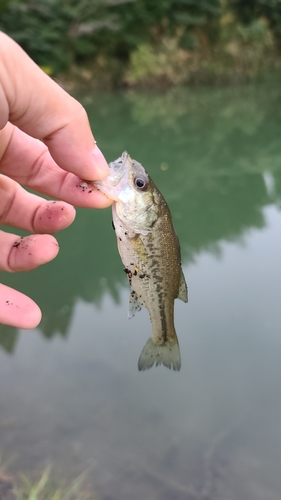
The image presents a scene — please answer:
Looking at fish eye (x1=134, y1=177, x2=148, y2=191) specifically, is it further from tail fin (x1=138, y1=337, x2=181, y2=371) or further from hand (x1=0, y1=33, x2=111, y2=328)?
tail fin (x1=138, y1=337, x2=181, y2=371)

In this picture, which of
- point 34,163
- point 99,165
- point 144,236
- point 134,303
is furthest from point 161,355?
point 34,163

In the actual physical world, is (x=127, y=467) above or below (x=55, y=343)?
below

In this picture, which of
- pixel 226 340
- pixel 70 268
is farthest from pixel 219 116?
pixel 226 340

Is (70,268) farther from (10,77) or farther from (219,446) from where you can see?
(10,77)

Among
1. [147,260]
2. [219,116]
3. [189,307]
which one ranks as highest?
[219,116]

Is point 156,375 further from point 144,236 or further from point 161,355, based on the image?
point 144,236

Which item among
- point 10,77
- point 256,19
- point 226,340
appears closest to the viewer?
point 10,77
